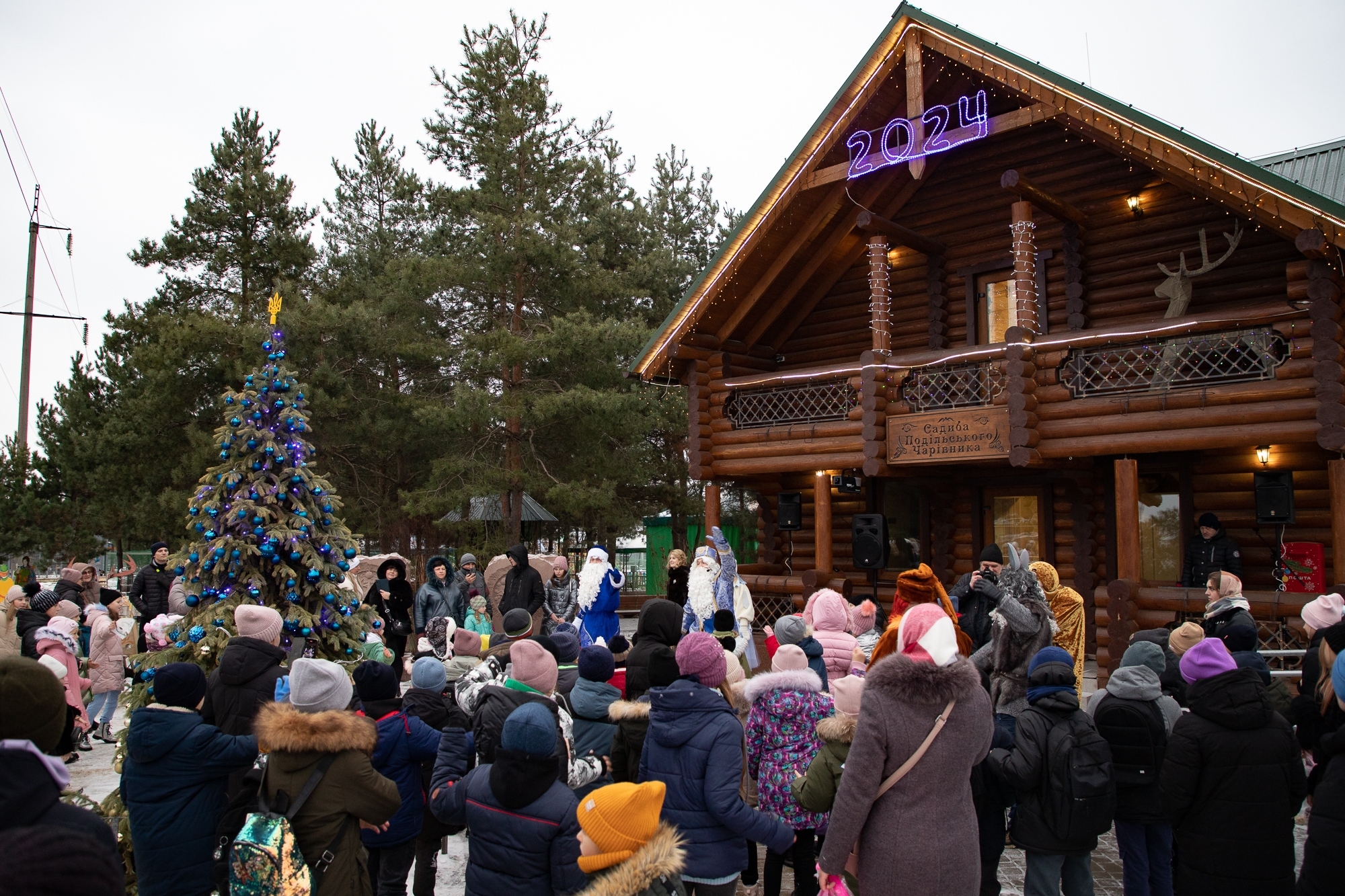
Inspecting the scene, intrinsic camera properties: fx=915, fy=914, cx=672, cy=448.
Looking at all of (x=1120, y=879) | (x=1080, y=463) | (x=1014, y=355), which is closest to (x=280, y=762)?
(x=1120, y=879)

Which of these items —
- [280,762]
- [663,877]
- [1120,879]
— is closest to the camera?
[663,877]

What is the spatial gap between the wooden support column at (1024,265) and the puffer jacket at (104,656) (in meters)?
11.2

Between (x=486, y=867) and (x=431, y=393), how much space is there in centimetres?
1994

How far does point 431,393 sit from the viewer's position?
2244cm

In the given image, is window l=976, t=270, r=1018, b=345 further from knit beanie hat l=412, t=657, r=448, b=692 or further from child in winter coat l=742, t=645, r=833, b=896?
knit beanie hat l=412, t=657, r=448, b=692

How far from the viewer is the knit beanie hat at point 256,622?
5.21m

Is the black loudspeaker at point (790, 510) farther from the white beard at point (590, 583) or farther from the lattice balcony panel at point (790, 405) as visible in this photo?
the white beard at point (590, 583)

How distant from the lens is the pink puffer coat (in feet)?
18.7

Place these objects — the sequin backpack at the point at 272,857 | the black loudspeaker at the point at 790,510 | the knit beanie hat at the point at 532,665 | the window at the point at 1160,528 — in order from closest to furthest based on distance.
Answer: the sequin backpack at the point at 272,857 → the knit beanie hat at the point at 532,665 → the window at the point at 1160,528 → the black loudspeaker at the point at 790,510

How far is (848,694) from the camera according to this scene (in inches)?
162

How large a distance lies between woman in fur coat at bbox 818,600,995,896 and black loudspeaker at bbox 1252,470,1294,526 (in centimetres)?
896

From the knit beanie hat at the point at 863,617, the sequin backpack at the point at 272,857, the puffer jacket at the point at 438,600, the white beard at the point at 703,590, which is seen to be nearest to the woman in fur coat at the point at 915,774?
the sequin backpack at the point at 272,857

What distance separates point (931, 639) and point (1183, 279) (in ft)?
33.6

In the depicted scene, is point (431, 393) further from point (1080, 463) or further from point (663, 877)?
point (663, 877)
